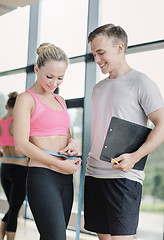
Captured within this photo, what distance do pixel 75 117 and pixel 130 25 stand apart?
111cm

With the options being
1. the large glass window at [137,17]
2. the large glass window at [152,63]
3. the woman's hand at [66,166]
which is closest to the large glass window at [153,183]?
the large glass window at [152,63]

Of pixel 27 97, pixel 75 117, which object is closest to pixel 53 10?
pixel 75 117

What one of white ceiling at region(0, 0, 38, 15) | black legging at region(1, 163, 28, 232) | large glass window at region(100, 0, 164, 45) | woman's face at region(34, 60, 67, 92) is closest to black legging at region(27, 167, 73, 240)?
woman's face at region(34, 60, 67, 92)

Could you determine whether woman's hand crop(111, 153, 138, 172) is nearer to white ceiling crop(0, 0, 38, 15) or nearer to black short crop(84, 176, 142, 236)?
black short crop(84, 176, 142, 236)

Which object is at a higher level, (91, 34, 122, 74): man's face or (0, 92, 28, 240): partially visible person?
(91, 34, 122, 74): man's face

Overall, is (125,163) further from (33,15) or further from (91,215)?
(33,15)

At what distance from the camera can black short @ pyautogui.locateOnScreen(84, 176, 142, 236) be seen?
1487 mm

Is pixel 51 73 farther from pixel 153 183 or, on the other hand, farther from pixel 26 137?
pixel 153 183

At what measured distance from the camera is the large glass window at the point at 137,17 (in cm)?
292

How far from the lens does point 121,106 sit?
1.52m

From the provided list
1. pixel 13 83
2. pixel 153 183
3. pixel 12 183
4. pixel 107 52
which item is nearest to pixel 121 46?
pixel 107 52

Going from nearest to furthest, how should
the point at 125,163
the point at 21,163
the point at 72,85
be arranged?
the point at 125,163
the point at 21,163
the point at 72,85

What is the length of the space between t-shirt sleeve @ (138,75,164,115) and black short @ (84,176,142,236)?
347 mm

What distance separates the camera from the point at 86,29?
3.55 meters
